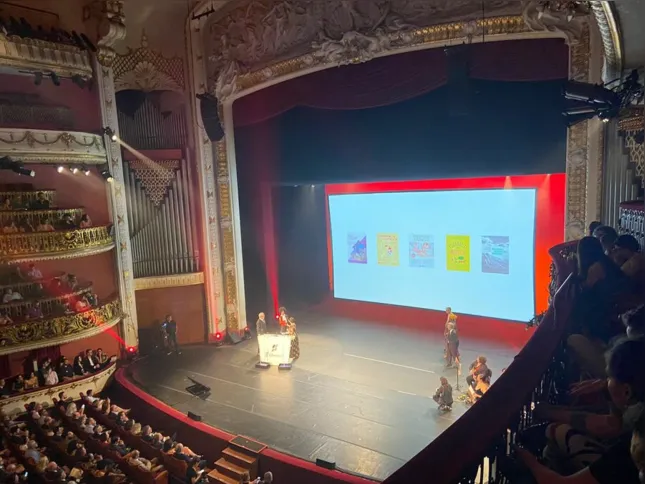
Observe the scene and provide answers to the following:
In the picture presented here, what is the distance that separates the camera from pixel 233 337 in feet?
37.0

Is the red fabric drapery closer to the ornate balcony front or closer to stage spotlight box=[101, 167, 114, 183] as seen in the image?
stage spotlight box=[101, 167, 114, 183]

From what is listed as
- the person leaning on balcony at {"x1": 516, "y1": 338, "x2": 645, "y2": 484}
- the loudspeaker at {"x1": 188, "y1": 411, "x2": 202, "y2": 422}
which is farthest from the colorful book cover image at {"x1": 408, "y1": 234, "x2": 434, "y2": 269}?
the person leaning on balcony at {"x1": 516, "y1": 338, "x2": 645, "y2": 484}

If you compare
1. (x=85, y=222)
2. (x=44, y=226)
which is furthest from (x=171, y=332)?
(x=44, y=226)

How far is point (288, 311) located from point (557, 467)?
1100 centimetres

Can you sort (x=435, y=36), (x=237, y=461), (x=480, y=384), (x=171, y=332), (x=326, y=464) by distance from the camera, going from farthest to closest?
(x=171, y=332)
(x=435, y=36)
(x=480, y=384)
(x=237, y=461)
(x=326, y=464)

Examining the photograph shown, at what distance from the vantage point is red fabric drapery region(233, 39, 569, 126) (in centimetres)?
751

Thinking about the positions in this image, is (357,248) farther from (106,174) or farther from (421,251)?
(106,174)

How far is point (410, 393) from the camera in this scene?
776 cm

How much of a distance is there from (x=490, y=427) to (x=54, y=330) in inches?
355

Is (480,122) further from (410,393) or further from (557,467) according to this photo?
(557,467)

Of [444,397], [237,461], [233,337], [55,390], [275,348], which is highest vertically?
[275,348]

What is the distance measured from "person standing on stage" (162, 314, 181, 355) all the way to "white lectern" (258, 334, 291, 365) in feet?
7.30

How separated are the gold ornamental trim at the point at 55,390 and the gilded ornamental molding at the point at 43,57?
5.54m

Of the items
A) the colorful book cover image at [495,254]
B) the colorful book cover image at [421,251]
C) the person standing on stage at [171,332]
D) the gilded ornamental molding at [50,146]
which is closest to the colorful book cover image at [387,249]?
the colorful book cover image at [421,251]
